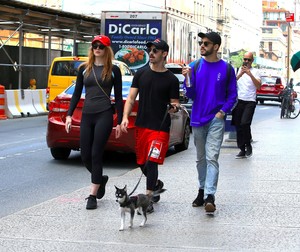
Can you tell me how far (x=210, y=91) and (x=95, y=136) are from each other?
4.25 ft

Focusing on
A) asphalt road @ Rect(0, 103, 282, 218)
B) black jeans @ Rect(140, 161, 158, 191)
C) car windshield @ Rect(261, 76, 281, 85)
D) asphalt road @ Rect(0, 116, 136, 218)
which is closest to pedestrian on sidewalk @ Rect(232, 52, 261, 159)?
asphalt road @ Rect(0, 103, 282, 218)

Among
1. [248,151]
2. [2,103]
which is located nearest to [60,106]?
[248,151]

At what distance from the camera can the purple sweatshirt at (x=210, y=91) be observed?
7.71 m

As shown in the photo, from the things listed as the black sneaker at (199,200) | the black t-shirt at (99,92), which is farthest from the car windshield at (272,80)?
the black t-shirt at (99,92)

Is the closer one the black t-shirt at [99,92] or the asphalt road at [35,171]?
the black t-shirt at [99,92]

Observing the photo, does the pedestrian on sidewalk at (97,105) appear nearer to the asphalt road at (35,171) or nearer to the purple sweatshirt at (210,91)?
the purple sweatshirt at (210,91)

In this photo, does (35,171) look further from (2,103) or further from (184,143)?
(2,103)

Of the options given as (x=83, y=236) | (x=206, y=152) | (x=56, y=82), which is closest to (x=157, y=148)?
(x=206, y=152)

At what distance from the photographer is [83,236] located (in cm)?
670

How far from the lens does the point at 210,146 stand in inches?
306

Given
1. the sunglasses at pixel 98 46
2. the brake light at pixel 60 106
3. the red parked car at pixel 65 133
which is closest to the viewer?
the sunglasses at pixel 98 46

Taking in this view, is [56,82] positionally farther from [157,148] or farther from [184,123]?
[157,148]

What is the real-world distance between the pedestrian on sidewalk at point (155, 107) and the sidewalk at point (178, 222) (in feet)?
1.93

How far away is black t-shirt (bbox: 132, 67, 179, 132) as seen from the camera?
7.68 m
